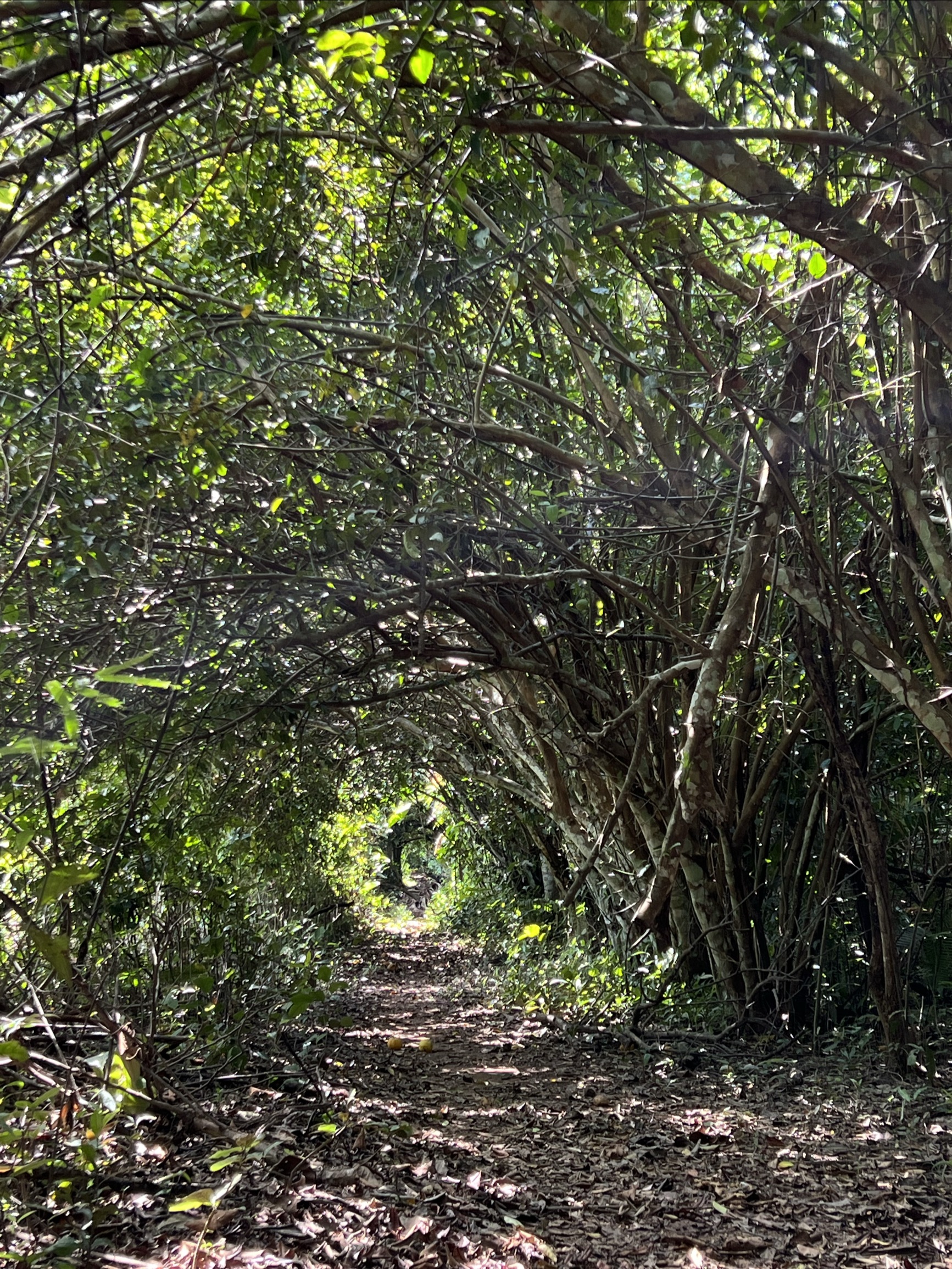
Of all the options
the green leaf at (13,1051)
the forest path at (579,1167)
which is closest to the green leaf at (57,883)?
the green leaf at (13,1051)

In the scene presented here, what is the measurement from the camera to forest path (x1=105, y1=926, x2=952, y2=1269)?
105 inches

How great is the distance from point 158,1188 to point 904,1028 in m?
3.79

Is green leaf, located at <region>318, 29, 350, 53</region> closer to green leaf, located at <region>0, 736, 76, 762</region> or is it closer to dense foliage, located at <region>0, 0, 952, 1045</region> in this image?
dense foliage, located at <region>0, 0, 952, 1045</region>

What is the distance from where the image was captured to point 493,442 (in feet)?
14.8

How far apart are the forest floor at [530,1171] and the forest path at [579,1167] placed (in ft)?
0.03

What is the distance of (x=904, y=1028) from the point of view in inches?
189

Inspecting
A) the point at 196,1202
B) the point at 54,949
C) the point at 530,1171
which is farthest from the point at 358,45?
the point at 530,1171

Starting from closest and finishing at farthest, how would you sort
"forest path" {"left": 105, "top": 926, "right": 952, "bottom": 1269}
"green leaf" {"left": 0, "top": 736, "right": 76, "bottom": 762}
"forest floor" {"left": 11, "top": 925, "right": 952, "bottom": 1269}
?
"green leaf" {"left": 0, "top": 736, "right": 76, "bottom": 762}
"forest floor" {"left": 11, "top": 925, "right": 952, "bottom": 1269}
"forest path" {"left": 105, "top": 926, "right": 952, "bottom": 1269}

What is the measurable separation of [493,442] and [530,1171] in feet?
10.2

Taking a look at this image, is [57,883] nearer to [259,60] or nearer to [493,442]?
[259,60]

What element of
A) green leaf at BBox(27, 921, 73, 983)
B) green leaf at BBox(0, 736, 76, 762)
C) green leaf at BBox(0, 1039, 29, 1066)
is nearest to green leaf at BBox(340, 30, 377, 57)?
green leaf at BBox(0, 736, 76, 762)

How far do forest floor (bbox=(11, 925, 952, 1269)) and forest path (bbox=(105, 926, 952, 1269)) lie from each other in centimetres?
1

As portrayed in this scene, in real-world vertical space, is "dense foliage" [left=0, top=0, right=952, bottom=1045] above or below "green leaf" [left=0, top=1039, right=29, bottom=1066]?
above

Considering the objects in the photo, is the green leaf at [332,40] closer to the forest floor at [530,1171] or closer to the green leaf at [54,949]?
the green leaf at [54,949]
